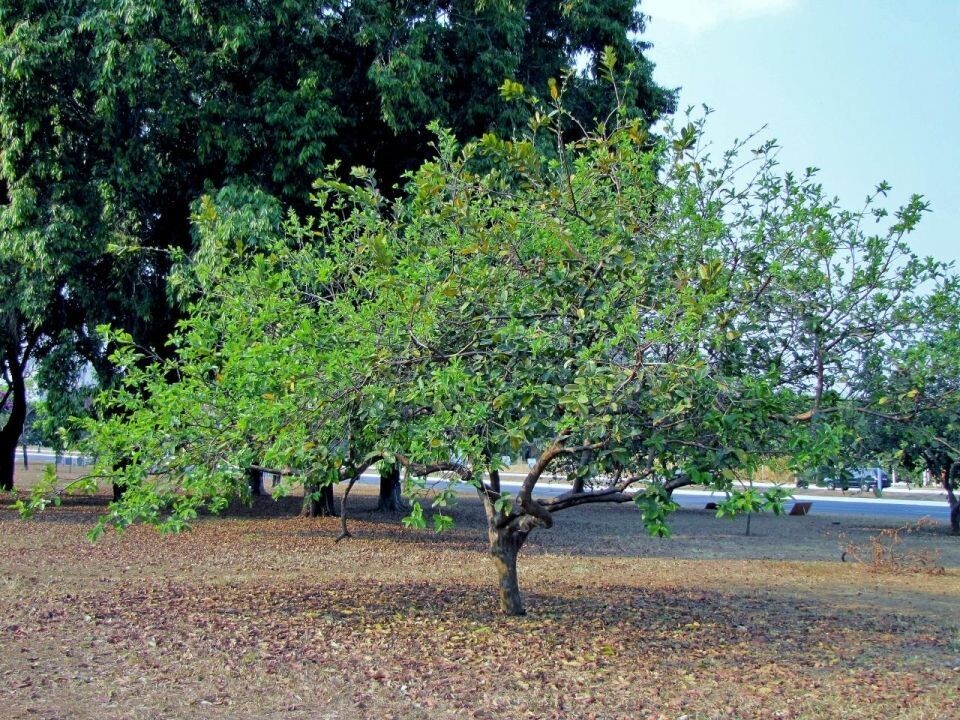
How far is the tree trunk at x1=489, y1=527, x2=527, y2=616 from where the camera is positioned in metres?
8.66

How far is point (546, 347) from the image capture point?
20.3 feet

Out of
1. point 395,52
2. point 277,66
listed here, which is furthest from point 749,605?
point 277,66

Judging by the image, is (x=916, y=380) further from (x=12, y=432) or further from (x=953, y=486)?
(x=12, y=432)

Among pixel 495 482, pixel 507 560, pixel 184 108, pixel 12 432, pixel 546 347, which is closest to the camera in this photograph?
pixel 546 347

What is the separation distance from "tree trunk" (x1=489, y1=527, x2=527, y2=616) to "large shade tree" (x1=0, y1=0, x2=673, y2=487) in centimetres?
769

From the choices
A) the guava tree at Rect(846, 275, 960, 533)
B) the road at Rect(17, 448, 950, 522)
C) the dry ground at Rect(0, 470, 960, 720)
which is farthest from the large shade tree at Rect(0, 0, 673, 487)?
the road at Rect(17, 448, 950, 522)

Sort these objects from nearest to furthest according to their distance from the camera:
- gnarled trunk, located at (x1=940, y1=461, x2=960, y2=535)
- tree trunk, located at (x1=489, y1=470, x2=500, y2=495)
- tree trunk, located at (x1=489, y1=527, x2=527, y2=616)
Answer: tree trunk, located at (x1=489, y1=470, x2=500, y2=495) < tree trunk, located at (x1=489, y1=527, x2=527, y2=616) < gnarled trunk, located at (x1=940, y1=461, x2=960, y2=535)

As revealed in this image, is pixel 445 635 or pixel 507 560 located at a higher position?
pixel 507 560

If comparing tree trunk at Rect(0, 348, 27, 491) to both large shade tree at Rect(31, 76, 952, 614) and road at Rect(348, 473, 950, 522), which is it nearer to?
road at Rect(348, 473, 950, 522)

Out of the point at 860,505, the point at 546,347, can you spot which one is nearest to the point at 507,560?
the point at 546,347

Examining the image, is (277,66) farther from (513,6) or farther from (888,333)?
(888,333)

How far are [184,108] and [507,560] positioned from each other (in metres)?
9.59

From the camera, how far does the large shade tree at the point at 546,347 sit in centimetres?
613

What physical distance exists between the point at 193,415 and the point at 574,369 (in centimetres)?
275
